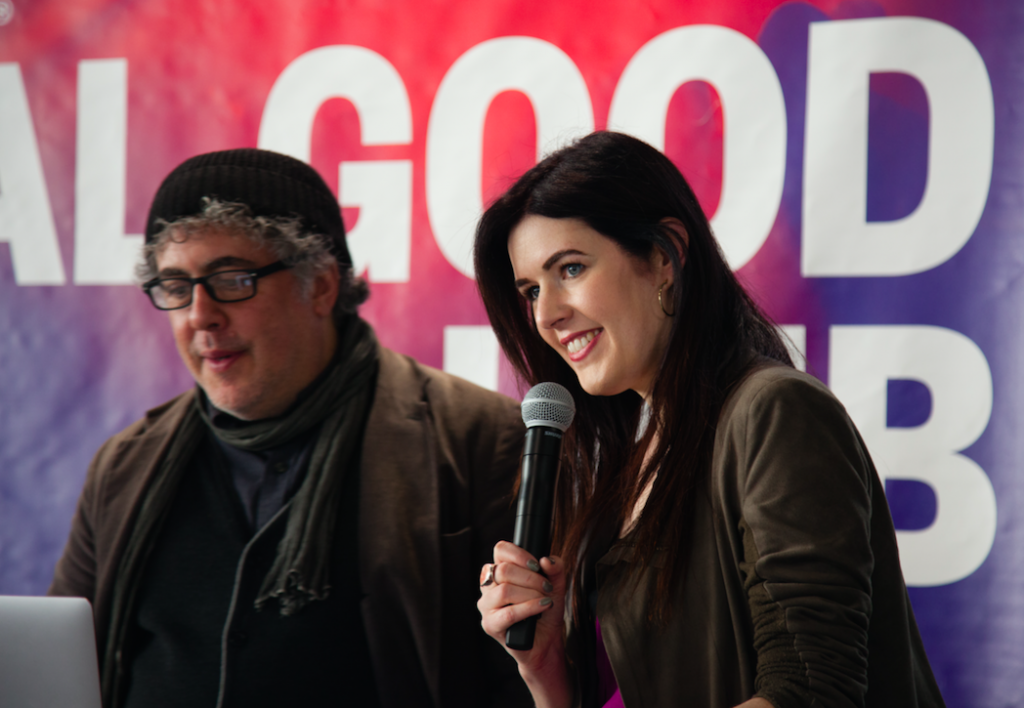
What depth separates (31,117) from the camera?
2.83 m

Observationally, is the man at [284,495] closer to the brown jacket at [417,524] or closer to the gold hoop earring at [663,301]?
the brown jacket at [417,524]

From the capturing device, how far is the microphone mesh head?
138 centimetres

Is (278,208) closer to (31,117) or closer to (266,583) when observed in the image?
(266,583)

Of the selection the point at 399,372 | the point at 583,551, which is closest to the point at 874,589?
the point at 583,551

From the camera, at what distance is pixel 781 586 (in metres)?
1.13

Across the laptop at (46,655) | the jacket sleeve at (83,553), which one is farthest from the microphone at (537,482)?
the jacket sleeve at (83,553)

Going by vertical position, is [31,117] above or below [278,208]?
above

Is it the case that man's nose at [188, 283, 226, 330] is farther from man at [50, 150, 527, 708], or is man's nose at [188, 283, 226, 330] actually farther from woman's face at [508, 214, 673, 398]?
woman's face at [508, 214, 673, 398]

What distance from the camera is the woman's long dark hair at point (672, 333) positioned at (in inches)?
54.0

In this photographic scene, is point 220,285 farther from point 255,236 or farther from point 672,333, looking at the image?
point 672,333

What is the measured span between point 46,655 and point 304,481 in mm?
869

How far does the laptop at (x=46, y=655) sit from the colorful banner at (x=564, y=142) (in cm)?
139

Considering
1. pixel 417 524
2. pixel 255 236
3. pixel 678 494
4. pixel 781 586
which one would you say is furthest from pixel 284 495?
pixel 781 586

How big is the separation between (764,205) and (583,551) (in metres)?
1.12
